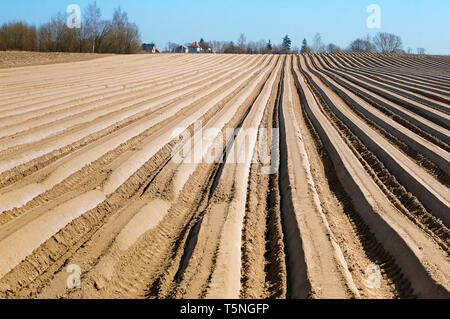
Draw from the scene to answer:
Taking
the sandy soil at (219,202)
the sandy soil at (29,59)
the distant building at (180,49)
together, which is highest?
the distant building at (180,49)

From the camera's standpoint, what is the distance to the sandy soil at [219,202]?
149 inches

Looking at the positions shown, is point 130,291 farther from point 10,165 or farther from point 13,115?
point 13,115

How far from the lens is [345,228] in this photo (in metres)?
4.95

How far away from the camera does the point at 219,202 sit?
5457mm

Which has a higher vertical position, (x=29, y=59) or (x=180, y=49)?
(x=180, y=49)

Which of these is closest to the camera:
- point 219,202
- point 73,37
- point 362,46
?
point 219,202

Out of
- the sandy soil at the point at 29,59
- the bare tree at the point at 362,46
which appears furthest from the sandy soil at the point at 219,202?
the bare tree at the point at 362,46

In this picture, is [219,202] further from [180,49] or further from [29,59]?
[180,49]

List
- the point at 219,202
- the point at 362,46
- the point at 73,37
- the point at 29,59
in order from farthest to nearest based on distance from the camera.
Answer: the point at 362,46 < the point at 73,37 < the point at 29,59 < the point at 219,202

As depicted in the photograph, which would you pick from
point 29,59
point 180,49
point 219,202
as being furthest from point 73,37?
point 180,49

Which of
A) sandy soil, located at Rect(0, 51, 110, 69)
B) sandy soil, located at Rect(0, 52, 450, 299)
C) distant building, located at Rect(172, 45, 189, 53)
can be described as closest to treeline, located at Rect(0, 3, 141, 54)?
sandy soil, located at Rect(0, 51, 110, 69)

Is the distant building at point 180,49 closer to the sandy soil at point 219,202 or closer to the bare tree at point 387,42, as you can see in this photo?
the bare tree at point 387,42

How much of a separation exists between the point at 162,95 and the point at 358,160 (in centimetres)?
775

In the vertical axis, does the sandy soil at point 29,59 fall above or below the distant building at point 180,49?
below
